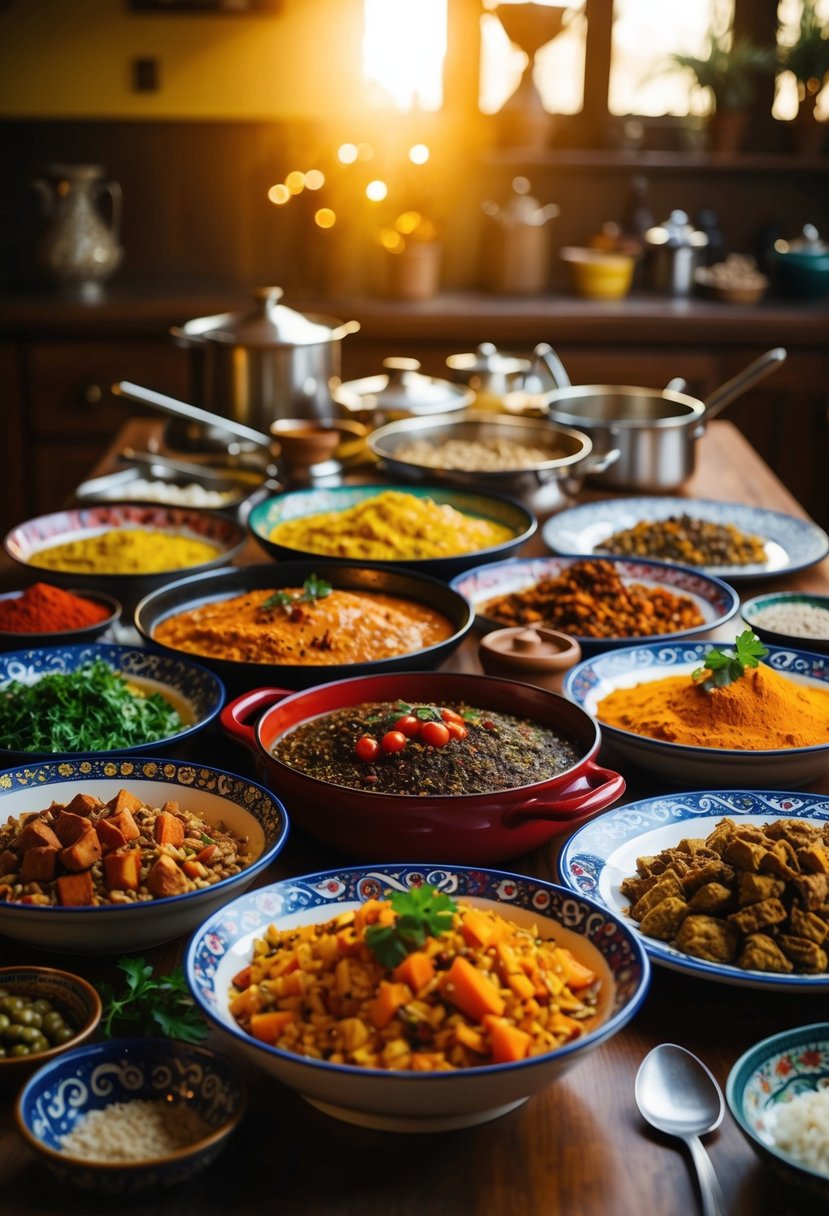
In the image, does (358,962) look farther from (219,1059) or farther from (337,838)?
(337,838)

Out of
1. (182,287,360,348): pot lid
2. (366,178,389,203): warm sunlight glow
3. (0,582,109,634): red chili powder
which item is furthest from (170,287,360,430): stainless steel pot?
(366,178,389,203): warm sunlight glow

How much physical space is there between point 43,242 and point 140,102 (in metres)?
0.78

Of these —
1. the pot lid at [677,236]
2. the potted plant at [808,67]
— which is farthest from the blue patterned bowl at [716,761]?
the potted plant at [808,67]

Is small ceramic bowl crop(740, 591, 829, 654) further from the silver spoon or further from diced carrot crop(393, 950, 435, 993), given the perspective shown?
diced carrot crop(393, 950, 435, 993)

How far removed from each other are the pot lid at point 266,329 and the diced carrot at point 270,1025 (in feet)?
6.73

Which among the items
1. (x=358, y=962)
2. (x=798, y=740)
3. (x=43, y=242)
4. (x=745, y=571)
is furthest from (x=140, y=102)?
(x=358, y=962)

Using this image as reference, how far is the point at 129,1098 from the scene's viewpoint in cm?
97

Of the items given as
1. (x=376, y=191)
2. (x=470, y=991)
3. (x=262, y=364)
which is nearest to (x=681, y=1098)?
(x=470, y=991)

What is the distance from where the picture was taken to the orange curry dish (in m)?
1.73

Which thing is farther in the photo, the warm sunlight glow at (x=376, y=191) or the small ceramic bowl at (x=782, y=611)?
the warm sunlight glow at (x=376, y=191)

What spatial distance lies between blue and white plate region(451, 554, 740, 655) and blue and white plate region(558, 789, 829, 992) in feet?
1.96

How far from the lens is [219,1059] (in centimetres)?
98

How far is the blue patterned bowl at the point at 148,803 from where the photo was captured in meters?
1.11

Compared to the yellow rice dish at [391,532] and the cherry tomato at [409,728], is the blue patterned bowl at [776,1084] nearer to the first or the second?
the cherry tomato at [409,728]
